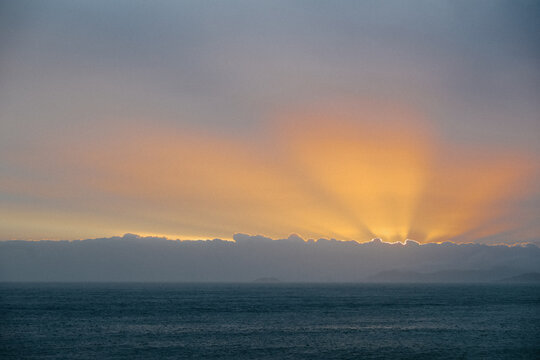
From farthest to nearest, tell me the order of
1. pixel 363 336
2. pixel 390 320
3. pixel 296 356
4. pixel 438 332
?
pixel 390 320 < pixel 438 332 < pixel 363 336 < pixel 296 356

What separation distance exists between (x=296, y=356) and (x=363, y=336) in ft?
69.2

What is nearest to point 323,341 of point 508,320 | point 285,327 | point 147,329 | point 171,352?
point 285,327

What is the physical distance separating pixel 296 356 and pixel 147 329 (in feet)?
119

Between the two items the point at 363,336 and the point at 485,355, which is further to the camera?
the point at 363,336

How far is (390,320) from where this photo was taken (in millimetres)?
98438

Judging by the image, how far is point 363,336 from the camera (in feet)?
247

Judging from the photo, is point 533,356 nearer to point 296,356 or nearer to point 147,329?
point 296,356

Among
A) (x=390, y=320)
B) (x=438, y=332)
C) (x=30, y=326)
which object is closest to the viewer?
(x=438, y=332)

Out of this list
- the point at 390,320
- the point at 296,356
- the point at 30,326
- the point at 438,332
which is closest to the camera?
the point at 296,356

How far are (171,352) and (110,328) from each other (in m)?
29.0

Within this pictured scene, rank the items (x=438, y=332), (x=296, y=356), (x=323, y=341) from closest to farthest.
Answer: (x=296, y=356), (x=323, y=341), (x=438, y=332)

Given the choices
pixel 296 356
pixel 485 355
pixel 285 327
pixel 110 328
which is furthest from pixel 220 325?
pixel 485 355

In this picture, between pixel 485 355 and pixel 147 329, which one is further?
pixel 147 329

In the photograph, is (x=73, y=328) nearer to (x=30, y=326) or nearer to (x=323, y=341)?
(x=30, y=326)
